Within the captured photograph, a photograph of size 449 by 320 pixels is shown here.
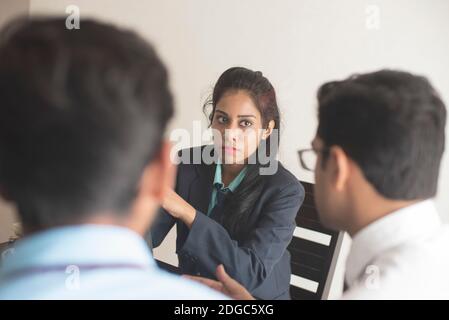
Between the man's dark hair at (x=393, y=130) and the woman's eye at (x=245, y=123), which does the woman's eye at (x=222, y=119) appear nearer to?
the woman's eye at (x=245, y=123)

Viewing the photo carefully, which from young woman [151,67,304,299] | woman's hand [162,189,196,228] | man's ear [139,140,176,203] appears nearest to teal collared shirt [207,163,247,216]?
young woman [151,67,304,299]

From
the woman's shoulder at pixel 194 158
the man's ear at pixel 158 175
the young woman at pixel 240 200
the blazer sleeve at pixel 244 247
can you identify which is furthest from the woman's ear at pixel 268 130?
the man's ear at pixel 158 175

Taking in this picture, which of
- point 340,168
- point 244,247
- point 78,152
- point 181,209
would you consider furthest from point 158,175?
point 244,247

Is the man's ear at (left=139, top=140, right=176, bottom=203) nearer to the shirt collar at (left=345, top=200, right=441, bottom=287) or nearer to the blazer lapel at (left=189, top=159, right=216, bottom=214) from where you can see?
the shirt collar at (left=345, top=200, right=441, bottom=287)

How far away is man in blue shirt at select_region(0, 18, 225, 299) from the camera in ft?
1.47

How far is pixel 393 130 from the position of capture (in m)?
0.81

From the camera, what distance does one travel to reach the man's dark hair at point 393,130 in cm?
81

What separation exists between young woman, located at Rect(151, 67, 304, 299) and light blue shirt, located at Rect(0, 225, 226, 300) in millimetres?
779

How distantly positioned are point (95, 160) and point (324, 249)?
3.91 ft

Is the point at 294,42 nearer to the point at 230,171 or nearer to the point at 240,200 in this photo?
the point at 230,171

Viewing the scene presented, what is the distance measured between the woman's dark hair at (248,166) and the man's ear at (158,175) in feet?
3.13

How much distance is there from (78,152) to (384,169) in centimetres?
58

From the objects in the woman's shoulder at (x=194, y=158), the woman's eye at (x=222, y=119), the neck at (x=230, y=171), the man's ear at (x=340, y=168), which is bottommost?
the neck at (x=230, y=171)
